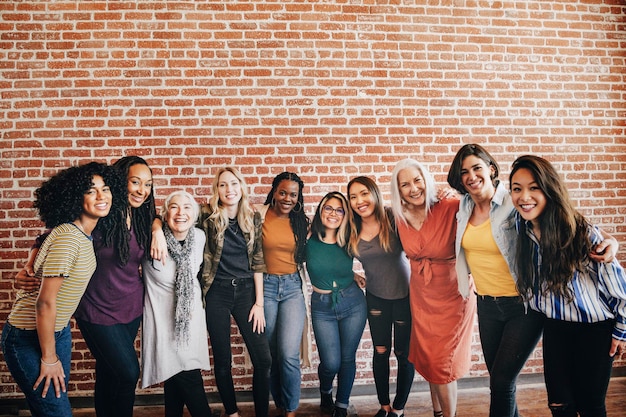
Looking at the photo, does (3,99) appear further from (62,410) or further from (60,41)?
(62,410)

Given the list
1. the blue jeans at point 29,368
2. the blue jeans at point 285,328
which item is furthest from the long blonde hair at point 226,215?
the blue jeans at point 29,368

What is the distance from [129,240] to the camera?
2.04 m

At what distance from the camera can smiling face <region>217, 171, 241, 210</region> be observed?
2.38m

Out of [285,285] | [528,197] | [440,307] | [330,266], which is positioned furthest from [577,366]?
[285,285]

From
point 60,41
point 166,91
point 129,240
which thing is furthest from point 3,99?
point 129,240

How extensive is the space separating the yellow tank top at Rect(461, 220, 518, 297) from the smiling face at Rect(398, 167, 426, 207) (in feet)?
1.13

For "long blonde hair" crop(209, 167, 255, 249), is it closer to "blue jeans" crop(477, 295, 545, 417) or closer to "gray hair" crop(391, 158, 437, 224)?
"gray hair" crop(391, 158, 437, 224)

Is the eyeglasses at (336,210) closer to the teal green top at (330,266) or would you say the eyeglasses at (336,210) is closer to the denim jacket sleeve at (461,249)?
the teal green top at (330,266)

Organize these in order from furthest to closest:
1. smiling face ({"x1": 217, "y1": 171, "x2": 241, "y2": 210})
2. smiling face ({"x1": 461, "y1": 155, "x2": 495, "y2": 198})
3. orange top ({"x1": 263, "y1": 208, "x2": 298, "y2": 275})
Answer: orange top ({"x1": 263, "y1": 208, "x2": 298, "y2": 275})
smiling face ({"x1": 217, "y1": 171, "x2": 241, "y2": 210})
smiling face ({"x1": 461, "y1": 155, "x2": 495, "y2": 198})

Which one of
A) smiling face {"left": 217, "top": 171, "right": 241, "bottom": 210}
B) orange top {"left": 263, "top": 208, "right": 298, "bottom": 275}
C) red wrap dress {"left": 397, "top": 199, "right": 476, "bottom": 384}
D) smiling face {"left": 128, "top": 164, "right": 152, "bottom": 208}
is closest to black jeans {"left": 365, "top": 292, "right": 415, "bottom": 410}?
red wrap dress {"left": 397, "top": 199, "right": 476, "bottom": 384}

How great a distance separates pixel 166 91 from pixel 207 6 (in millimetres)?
777

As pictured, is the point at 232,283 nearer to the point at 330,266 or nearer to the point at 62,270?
the point at 330,266

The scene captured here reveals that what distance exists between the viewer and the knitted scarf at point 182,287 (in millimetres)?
2119

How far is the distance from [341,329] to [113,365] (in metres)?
1.39
